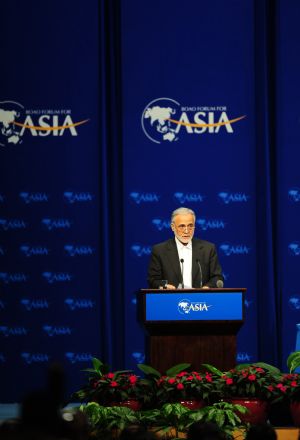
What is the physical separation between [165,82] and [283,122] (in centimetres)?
142

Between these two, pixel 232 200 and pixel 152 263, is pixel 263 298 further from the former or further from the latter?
pixel 152 263

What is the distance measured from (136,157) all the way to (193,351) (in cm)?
341

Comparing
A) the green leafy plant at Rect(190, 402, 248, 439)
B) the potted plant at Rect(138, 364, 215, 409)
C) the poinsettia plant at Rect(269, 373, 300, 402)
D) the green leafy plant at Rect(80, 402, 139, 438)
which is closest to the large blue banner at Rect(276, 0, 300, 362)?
the poinsettia plant at Rect(269, 373, 300, 402)

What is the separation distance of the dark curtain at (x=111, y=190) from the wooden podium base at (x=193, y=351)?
2.94 metres

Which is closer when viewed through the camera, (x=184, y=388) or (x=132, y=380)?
(x=184, y=388)

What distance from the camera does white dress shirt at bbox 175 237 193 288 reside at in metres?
6.57

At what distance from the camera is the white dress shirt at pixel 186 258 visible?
6.57 metres

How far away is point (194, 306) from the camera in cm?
562

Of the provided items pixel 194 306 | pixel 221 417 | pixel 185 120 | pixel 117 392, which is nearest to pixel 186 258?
pixel 194 306

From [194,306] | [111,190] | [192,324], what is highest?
[111,190]

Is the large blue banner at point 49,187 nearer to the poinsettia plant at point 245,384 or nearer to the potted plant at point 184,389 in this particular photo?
the potted plant at point 184,389

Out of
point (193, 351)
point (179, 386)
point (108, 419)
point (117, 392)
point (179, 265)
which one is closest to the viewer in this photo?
point (108, 419)

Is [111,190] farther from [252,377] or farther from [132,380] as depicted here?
[252,377]

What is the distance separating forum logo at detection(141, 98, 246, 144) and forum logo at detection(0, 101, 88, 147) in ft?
2.69
